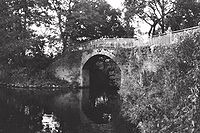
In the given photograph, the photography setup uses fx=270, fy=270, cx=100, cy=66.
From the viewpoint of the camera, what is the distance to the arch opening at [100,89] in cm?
1588

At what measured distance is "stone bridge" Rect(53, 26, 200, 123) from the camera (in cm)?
1800

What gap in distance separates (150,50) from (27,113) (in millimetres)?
8538

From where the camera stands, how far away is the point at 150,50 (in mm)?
17531

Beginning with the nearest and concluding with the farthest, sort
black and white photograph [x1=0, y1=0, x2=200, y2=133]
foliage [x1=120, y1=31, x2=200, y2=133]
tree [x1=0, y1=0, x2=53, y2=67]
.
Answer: foliage [x1=120, y1=31, x2=200, y2=133] < black and white photograph [x1=0, y1=0, x2=200, y2=133] < tree [x1=0, y1=0, x2=53, y2=67]

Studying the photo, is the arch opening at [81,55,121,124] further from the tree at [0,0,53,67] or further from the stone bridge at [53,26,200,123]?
the tree at [0,0,53,67]

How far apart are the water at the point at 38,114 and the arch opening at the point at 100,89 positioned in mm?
1074

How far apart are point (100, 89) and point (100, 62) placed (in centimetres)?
470

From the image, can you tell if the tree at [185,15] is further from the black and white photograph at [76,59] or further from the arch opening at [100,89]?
the arch opening at [100,89]

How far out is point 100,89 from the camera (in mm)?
29094

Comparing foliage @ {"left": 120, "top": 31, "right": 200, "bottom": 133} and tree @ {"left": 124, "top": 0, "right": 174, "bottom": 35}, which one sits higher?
tree @ {"left": 124, "top": 0, "right": 174, "bottom": 35}

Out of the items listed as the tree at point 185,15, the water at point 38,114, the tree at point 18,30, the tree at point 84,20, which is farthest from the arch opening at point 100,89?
the tree at point 185,15

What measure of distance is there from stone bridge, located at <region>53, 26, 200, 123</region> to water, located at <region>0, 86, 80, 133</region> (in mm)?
1328

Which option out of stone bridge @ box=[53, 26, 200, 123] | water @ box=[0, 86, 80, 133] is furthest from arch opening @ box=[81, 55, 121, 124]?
water @ box=[0, 86, 80, 133]

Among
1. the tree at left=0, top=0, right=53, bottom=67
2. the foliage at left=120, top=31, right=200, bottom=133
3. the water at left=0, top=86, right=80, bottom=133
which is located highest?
the tree at left=0, top=0, right=53, bottom=67
